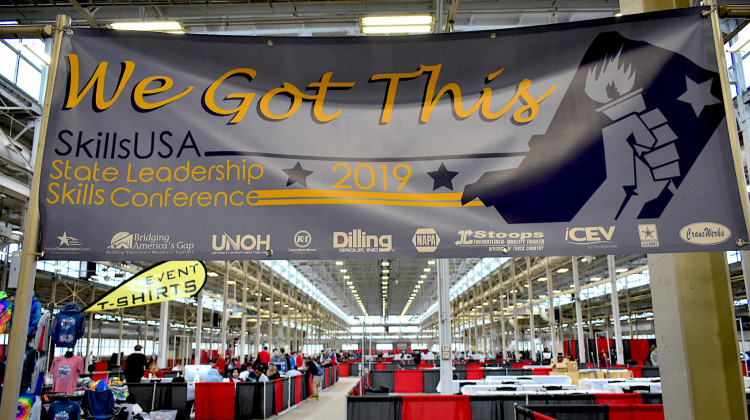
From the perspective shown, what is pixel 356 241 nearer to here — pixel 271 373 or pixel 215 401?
pixel 215 401

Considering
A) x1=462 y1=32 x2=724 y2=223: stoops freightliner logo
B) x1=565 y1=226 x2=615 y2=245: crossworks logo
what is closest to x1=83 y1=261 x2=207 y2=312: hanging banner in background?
x1=462 y1=32 x2=724 y2=223: stoops freightliner logo

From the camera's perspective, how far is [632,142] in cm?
263

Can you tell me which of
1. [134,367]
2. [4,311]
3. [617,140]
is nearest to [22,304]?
[617,140]

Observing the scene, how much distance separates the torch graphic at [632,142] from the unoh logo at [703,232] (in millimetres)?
158

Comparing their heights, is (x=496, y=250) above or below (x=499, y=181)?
below

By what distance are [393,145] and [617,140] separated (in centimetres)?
113

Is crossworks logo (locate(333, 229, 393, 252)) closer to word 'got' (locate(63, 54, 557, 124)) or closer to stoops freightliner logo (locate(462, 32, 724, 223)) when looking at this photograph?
stoops freightliner logo (locate(462, 32, 724, 223))

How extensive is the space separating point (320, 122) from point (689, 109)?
1.87 meters

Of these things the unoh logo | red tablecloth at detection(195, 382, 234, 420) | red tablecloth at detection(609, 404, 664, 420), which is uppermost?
the unoh logo

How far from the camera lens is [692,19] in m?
2.76

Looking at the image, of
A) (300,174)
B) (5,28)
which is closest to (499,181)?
(300,174)

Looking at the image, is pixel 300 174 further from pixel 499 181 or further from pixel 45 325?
pixel 45 325

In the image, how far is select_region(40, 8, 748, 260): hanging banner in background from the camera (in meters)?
2.60

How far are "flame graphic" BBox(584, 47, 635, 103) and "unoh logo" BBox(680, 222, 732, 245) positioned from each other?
0.75 meters
